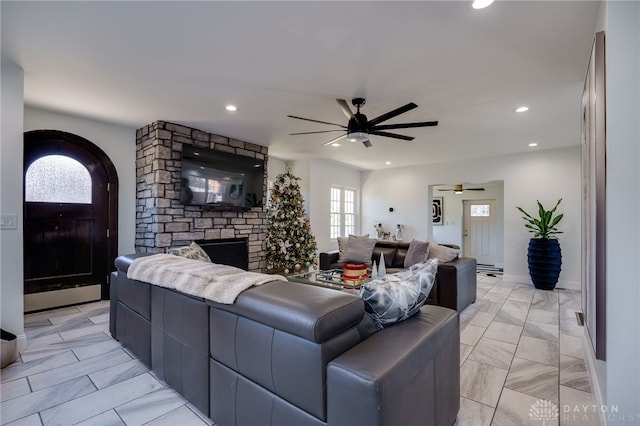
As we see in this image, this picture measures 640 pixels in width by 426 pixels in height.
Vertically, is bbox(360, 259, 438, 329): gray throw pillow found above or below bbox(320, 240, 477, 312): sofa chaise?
above

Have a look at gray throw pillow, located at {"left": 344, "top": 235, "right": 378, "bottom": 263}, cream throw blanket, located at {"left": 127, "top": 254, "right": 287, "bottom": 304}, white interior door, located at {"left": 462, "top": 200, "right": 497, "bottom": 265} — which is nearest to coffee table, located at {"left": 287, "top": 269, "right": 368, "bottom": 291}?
gray throw pillow, located at {"left": 344, "top": 235, "right": 378, "bottom": 263}

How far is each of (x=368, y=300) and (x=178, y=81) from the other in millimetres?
2791

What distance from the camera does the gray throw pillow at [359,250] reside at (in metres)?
4.89

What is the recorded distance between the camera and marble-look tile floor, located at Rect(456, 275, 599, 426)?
1.90 metres

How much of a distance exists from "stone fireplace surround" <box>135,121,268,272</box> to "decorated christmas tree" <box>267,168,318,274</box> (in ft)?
3.04

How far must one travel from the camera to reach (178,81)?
9.68 ft

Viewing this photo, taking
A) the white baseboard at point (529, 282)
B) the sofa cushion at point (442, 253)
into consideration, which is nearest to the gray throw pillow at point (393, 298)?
the sofa cushion at point (442, 253)

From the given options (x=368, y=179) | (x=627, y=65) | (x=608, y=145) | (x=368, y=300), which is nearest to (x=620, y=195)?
(x=608, y=145)

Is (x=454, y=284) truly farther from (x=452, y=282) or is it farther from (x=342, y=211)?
(x=342, y=211)

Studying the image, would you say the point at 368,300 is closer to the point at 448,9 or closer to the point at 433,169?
the point at 448,9

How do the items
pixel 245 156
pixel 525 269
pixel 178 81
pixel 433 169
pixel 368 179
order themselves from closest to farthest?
pixel 178 81, pixel 245 156, pixel 525 269, pixel 433 169, pixel 368 179

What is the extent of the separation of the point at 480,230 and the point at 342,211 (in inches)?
172

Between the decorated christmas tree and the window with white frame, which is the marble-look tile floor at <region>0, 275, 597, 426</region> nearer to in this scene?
the decorated christmas tree

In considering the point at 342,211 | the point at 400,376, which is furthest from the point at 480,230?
the point at 400,376
